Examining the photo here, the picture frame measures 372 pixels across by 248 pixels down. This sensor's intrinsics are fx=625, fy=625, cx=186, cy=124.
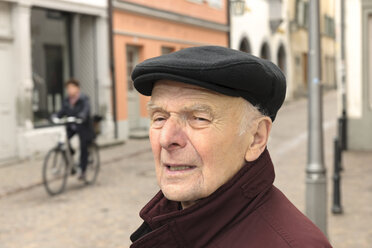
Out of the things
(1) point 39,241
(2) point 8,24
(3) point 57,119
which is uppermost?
(2) point 8,24

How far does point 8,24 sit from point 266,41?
18.5 meters

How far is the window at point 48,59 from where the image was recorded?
13.4 m

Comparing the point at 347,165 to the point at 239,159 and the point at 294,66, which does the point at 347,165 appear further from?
the point at 294,66

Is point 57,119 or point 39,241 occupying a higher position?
point 57,119

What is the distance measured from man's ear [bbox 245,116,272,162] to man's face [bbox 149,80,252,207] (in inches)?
0.7

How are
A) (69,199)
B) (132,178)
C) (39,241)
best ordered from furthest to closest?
1. (132,178)
2. (69,199)
3. (39,241)

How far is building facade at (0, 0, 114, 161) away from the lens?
12.4 meters

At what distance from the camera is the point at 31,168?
11.4m

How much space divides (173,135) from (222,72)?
215 mm

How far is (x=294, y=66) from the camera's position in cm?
3278

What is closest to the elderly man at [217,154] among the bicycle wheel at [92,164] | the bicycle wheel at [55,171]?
the bicycle wheel at [55,171]

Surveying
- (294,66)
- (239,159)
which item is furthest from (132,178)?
(294,66)

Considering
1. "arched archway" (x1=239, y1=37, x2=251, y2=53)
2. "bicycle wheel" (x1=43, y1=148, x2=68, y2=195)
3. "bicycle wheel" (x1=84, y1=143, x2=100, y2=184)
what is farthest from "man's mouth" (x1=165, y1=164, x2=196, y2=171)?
"arched archway" (x1=239, y1=37, x2=251, y2=53)

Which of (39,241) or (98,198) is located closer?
(39,241)
